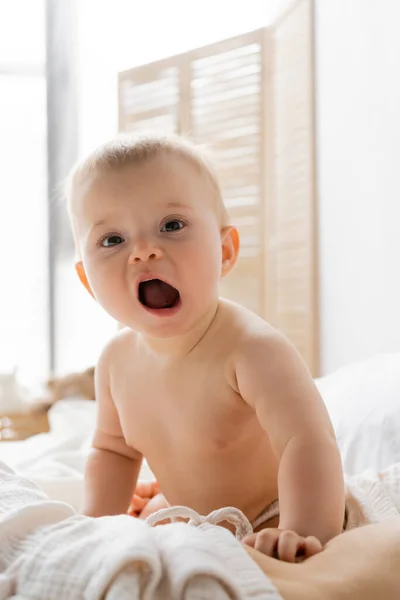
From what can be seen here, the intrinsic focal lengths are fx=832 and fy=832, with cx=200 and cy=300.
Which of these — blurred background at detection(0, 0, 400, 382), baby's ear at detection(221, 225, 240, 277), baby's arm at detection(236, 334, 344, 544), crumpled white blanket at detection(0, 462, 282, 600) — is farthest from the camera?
blurred background at detection(0, 0, 400, 382)

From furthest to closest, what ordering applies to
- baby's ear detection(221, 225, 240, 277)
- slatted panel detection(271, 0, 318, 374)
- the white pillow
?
slatted panel detection(271, 0, 318, 374) < the white pillow < baby's ear detection(221, 225, 240, 277)

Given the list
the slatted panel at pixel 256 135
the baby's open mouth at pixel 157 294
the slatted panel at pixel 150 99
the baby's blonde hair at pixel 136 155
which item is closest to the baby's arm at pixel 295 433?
the baby's open mouth at pixel 157 294

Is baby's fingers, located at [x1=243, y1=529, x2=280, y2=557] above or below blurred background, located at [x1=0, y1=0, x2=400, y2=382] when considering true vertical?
below

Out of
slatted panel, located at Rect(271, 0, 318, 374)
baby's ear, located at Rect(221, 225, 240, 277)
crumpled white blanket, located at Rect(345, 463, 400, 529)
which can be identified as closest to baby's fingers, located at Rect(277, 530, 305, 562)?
crumpled white blanket, located at Rect(345, 463, 400, 529)

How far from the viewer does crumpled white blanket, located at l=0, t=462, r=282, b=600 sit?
17.2 inches

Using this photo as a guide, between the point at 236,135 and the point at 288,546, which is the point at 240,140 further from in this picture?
the point at 288,546

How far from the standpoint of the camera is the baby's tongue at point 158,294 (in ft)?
3.05

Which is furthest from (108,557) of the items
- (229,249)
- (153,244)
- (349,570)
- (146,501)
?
(146,501)

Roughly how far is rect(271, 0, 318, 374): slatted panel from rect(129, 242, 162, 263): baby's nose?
2.06 m

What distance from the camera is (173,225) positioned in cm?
92

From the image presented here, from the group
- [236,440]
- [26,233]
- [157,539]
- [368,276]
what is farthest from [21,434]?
[157,539]

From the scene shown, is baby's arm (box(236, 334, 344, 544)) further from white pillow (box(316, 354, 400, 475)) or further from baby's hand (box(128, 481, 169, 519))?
white pillow (box(316, 354, 400, 475))

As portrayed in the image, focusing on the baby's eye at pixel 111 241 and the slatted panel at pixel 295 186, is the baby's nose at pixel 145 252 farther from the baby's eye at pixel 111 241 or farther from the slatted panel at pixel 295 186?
the slatted panel at pixel 295 186

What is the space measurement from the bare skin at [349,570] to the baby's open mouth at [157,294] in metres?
0.42
